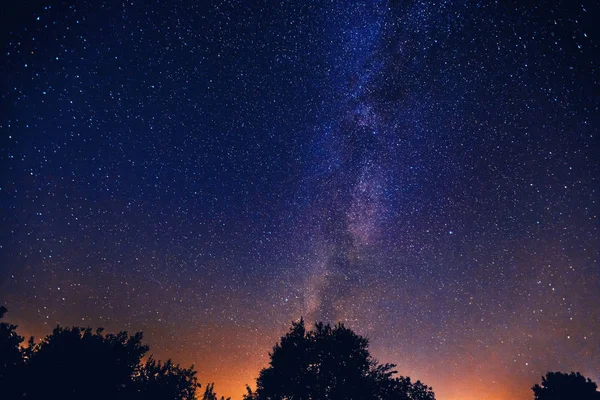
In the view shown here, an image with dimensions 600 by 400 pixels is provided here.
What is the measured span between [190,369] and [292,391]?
11299 millimetres

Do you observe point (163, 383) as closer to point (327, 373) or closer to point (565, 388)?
point (327, 373)

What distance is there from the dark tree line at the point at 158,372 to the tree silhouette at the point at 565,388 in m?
0.09

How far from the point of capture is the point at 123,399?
62.2 ft

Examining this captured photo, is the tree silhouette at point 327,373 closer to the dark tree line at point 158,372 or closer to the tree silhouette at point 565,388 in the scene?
the dark tree line at point 158,372

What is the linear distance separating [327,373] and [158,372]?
47.9 feet

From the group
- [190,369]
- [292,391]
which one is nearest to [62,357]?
[190,369]

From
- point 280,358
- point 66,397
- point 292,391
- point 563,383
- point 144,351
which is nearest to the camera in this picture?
point 66,397

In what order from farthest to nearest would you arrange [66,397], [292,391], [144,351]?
[144,351] → [292,391] → [66,397]

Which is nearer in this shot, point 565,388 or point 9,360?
point 9,360

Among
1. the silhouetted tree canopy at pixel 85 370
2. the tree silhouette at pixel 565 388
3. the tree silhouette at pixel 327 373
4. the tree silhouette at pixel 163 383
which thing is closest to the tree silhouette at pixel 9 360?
the silhouetted tree canopy at pixel 85 370

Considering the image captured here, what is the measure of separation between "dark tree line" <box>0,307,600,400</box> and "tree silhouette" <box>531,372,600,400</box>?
9 centimetres

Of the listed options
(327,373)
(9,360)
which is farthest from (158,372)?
(327,373)

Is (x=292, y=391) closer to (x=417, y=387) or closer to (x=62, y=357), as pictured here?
(x=417, y=387)

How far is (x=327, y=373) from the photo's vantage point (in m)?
19.1
